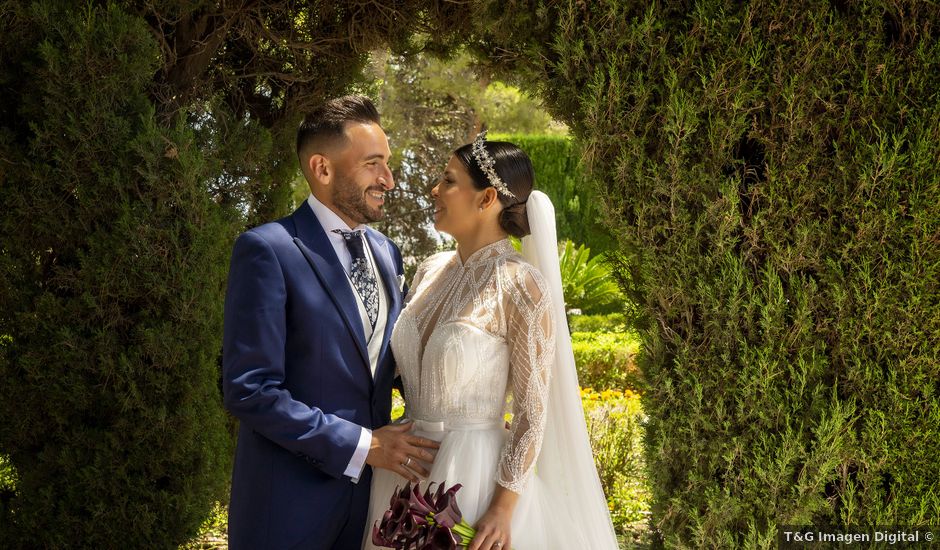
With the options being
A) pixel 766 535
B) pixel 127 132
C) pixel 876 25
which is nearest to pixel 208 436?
pixel 127 132

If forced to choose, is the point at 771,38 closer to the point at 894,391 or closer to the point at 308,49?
the point at 894,391

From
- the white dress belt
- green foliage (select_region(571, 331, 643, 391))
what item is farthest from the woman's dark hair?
green foliage (select_region(571, 331, 643, 391))

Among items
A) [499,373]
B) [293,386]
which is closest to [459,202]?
[499,373]

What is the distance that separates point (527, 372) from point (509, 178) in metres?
0.73

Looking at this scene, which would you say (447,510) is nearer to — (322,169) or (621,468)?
(322,169)

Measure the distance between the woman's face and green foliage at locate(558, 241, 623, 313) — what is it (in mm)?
10365

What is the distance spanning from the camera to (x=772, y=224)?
3035 mm

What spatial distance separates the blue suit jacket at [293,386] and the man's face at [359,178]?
7.3 inches

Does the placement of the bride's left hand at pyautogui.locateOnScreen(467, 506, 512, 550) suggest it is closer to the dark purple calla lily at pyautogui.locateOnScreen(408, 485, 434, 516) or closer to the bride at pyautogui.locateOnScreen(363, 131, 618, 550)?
the bride at pyautogui.locateOnScreen(363, 131, 618, 550)

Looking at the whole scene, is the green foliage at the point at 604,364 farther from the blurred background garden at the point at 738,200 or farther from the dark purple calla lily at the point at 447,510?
the dark purple calla lily at the point at 447,510

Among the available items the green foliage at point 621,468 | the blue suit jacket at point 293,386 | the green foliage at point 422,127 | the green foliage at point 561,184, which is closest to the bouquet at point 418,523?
the blue suit jacket at point 293,386

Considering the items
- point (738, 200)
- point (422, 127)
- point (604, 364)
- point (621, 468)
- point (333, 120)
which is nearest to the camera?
point (738, 200)

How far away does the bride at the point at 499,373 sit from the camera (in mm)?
2963

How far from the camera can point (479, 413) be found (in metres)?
3.12
